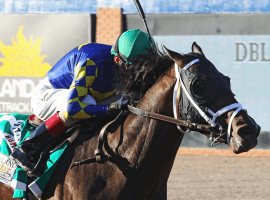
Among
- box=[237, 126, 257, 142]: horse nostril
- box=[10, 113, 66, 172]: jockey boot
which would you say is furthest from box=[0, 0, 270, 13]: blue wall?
box=[237, 126, 257, 142]: horse nostril

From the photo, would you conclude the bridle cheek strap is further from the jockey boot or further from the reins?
the jockey boot

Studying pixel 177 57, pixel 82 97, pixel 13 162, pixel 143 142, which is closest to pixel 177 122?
pixel 143 142

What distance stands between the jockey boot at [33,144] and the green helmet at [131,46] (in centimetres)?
70

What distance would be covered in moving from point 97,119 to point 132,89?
394 millimetres

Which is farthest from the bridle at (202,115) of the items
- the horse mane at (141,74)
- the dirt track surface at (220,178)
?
the dirt track surface at (220,178)

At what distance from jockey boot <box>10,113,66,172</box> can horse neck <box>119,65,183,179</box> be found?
0.62 m

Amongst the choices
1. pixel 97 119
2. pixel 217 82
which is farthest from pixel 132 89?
pixel 217 82

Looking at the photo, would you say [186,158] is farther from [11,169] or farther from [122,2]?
[11,169]

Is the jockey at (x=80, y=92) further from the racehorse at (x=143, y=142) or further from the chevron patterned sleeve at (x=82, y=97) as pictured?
the racehorse at (x=143, y=142)

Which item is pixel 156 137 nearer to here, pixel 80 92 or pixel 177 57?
pixel 177 57

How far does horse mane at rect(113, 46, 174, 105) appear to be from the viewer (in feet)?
9.09

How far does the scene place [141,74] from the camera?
9.16 ft

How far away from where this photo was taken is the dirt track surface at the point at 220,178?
6035 mm

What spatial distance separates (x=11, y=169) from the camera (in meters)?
3.24
